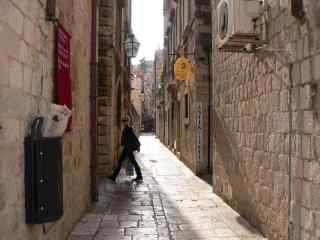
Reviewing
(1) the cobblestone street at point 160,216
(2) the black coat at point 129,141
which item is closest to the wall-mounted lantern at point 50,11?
(1) the cobblestone street at point 160,216

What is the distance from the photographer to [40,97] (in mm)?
3633

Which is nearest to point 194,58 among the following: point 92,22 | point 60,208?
point 92,22

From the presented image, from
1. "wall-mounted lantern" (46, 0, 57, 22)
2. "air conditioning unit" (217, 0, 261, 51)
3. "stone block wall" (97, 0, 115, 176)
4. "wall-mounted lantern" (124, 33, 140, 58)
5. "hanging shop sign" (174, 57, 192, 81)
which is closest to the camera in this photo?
"wall-mounted lantern" (46, 0, 57, 22)

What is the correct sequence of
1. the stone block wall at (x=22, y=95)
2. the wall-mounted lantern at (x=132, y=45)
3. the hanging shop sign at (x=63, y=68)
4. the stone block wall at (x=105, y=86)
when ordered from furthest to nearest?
the wall-mounted lantern at (x=132, y=45)
the stone block wall at (x=105, y=86)
the hanging shop sign at (x=63, y=68)
the stone block wall at (x=22, y=95)

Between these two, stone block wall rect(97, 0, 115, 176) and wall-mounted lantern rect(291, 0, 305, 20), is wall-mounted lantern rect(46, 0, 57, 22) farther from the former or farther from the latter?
stone block wall rect(97, 0, 115, 176)

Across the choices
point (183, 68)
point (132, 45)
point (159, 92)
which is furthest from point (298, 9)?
point (159, 92)

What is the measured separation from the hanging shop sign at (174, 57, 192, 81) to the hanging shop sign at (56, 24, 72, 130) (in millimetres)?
6853

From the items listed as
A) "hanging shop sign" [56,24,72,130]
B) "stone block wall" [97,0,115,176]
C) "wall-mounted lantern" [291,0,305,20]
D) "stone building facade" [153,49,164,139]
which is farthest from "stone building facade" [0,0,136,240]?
"stone building facade" [153,49,164,139]

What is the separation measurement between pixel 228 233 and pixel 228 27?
8.44 ft

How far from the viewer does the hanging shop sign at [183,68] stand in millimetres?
11578

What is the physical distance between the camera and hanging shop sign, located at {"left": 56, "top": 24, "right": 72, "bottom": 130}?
14.2ft

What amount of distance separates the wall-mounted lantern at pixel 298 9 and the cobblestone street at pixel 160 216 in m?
2.71

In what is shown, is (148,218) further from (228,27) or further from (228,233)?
(228,27)

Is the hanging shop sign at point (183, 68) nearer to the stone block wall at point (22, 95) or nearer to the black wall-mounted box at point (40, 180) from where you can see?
the stone block wall at point (22, 95)
